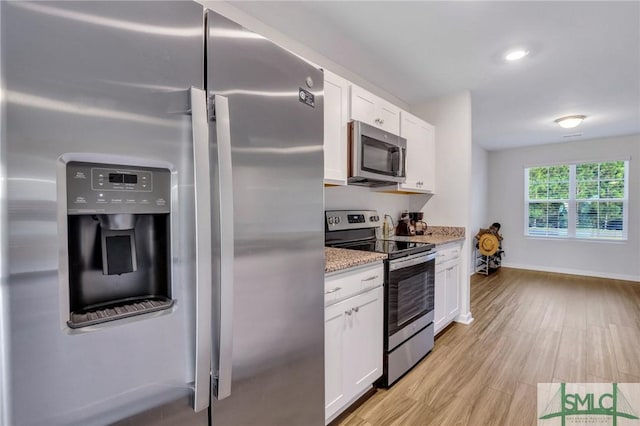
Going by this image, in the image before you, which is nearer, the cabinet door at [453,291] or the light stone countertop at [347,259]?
the light stone countertop at [347,259]

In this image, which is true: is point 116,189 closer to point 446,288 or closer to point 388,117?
point 388,117

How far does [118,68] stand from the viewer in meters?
0.69

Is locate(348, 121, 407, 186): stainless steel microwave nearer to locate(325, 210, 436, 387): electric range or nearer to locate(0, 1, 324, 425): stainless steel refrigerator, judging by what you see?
locate(325, 210, 436, 387): electric range

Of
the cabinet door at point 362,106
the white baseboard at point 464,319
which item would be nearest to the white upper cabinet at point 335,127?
the cabinet door at point 362,106

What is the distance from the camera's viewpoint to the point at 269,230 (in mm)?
1014

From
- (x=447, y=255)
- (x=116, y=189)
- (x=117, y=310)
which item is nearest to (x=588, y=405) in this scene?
(x=447, y=255)

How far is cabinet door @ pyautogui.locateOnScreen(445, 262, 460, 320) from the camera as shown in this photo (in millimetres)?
2824

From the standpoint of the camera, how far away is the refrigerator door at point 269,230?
87 centimetres

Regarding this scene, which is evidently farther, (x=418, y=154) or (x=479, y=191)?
(x=479, y=191)

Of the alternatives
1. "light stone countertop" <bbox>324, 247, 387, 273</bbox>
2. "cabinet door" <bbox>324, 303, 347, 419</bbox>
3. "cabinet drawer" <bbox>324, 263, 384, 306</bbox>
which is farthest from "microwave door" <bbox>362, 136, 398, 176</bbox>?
"cabinet door" <bbox>324, 303, 347, 419</bbox>

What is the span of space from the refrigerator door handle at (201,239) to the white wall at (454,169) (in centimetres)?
295

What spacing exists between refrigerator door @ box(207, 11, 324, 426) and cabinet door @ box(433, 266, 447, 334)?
1.66m

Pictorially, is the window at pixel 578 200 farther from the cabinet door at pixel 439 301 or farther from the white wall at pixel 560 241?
the cabinet door at pixel 439 301

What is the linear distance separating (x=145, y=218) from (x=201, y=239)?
0.18 metres
